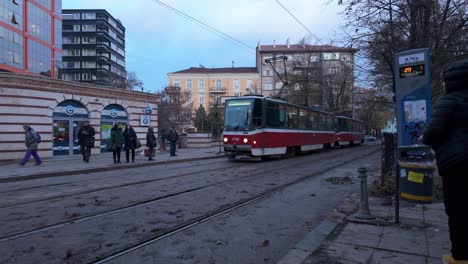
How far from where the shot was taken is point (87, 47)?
106 metres

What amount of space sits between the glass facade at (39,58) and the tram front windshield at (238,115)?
148ft

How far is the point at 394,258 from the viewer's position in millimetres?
4551

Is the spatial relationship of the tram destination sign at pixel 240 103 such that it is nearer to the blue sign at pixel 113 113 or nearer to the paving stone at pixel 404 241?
the blue sign at pixel 113 113

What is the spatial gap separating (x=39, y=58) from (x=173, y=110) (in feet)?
68.7

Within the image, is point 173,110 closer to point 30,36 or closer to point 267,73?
point 30,36

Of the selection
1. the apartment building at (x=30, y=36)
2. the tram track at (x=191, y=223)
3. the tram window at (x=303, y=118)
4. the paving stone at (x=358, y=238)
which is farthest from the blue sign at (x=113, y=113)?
the apartment building at (x=30, y=36)

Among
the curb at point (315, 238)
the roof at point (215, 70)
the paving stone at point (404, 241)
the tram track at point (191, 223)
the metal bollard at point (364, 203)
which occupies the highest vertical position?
the roof at point (215, 70)

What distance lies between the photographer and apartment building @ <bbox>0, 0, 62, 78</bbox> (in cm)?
4835

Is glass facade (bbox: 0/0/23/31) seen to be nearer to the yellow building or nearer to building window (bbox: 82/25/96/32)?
the yellow building

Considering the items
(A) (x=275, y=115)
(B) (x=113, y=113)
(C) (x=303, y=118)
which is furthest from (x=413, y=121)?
(B) (x=113, y=113)

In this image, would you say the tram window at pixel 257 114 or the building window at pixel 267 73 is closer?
the tram window at pixel 257 114

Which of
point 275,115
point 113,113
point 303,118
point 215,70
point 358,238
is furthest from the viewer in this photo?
point 215,70

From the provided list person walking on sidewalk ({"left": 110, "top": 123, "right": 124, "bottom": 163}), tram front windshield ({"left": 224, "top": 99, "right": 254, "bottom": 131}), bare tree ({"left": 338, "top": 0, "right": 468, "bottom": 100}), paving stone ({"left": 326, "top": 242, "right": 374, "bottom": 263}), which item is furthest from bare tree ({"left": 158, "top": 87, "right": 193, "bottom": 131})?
paving stone ({"left": 326, "top": 242, "right": 374, "bottom": 263})

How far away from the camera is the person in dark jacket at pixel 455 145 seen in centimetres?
365
